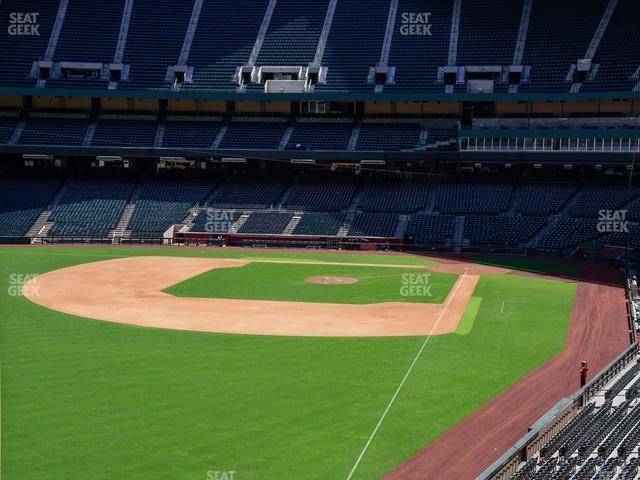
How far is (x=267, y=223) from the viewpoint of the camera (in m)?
70.1

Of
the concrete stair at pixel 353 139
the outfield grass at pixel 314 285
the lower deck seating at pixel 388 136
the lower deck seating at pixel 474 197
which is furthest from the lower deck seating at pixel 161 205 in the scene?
the lower deck seating at pixel 474 197

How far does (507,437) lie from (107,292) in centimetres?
2790

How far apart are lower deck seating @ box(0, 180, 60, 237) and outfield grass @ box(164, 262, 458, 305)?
29.2m

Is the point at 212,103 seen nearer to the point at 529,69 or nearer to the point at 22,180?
the point at 22,180

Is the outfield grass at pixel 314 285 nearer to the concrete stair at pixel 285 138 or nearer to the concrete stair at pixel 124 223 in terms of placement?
the concrete stair at pixel 124 223

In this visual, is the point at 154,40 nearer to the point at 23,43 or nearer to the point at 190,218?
the point at 23,43

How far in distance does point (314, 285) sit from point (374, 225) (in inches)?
970

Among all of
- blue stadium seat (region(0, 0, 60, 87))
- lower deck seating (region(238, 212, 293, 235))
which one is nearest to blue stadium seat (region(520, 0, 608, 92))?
lower deck seating (region(238, 212, 293, 235))

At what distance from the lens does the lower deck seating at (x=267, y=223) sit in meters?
69.2

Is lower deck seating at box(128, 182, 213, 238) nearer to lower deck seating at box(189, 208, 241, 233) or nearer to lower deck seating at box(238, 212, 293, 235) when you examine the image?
lower deck seating at box(189, 208, 241, 233)

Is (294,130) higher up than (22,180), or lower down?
higher up

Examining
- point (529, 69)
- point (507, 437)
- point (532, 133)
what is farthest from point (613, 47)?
point (507, 437)

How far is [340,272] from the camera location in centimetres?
5106

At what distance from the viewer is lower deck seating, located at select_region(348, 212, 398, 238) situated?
6750 cm
